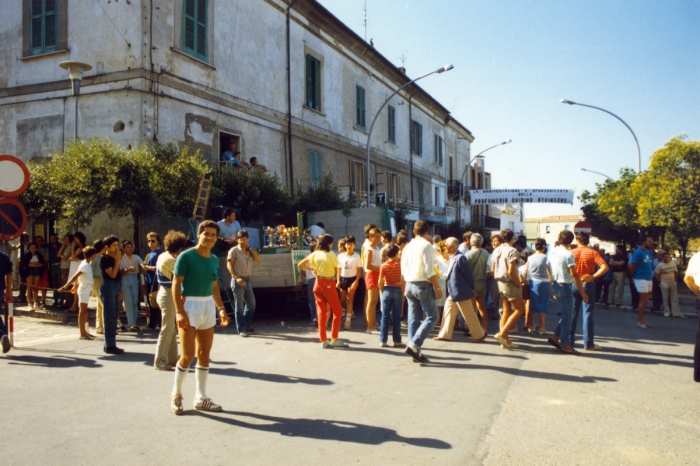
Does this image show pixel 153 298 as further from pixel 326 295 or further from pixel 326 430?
pixel 326 430

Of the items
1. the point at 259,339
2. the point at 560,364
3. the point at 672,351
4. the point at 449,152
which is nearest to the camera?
the point at 560,364

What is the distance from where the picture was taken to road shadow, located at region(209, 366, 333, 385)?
6.18 meters

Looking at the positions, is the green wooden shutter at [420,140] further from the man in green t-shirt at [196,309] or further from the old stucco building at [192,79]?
the man in green t-shirt at [196,309]

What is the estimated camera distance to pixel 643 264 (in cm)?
1170

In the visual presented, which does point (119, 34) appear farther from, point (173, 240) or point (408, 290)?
point (408, 290)

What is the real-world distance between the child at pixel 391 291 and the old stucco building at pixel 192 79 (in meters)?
8.21

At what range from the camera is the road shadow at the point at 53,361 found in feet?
23.1

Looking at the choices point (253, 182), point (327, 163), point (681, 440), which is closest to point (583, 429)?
point (681, 440)

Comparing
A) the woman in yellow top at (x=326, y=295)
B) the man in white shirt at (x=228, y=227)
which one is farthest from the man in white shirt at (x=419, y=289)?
the man in white shirt at (x=228, y=227)

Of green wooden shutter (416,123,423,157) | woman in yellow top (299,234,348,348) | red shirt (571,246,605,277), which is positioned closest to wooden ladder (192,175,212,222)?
woman in yellow top (299,234,348,348)

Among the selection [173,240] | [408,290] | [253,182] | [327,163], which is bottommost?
[408,290]

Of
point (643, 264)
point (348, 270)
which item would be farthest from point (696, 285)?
point (643, 264)

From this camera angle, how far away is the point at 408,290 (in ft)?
23.9

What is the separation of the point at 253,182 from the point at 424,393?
Answer: 9786 mm
